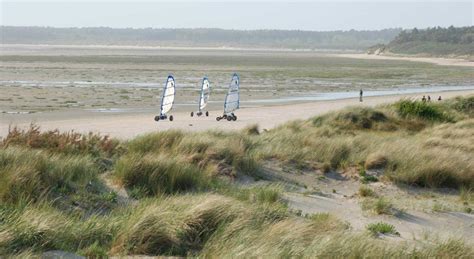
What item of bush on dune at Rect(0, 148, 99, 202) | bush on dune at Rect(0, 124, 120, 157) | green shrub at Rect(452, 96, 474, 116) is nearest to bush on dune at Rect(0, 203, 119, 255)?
bush on dune at Rect(0, 148, 99, 202)

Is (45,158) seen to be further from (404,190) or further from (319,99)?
(319,99)

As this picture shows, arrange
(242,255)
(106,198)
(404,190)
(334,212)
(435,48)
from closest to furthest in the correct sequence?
(242,255)
(106,198)
(334,212)
(404,190)
(435,48)

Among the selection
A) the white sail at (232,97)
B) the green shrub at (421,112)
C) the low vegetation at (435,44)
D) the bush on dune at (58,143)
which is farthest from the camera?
the low vegetation at (435,44)

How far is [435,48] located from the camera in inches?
6501

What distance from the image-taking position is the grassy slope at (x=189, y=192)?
6.87 metres

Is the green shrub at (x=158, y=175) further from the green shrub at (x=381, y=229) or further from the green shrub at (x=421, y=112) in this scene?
the green shrub at (x=421, y=112)

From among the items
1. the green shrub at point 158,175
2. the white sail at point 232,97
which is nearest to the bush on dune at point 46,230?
the green shrub at point 158,175

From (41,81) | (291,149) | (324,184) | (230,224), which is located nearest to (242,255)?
(230,224)

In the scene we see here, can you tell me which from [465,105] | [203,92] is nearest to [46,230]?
[203,92]

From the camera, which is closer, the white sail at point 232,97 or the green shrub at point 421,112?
the green shrub at point 421,112

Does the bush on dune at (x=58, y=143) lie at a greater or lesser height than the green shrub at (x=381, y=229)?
greater

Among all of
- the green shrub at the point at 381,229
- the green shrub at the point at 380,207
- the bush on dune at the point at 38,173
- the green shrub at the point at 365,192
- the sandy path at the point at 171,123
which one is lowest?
the sandy path at the point at 171,123

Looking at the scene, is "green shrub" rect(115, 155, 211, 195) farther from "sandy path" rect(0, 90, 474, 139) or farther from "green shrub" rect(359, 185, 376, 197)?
"sandy path" rect(0, 90, 474, 139)

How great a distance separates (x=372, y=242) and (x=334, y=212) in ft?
11.0
